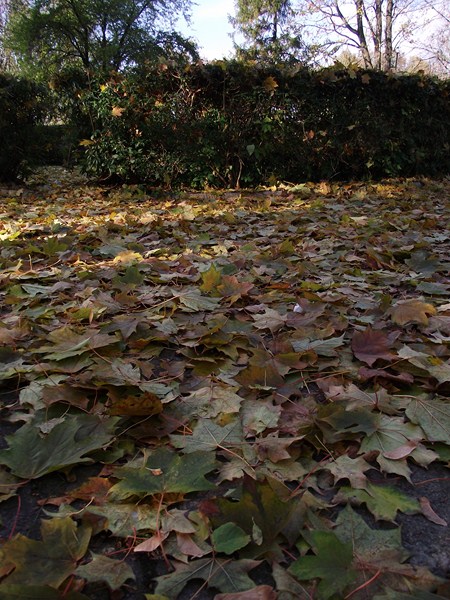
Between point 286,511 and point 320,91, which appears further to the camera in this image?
point 320,91

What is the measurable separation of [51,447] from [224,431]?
1.40 feet

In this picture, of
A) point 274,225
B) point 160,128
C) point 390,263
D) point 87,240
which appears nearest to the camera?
point 390,263

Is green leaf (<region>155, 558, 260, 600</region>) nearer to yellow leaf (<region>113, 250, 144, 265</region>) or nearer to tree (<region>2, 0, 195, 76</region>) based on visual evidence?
yellow leaf (<region>113, 250, 144, 265</region>)

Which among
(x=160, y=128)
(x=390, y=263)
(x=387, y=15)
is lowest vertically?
(x=390, y=263)

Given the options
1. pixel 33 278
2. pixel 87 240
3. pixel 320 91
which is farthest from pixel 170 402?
pixel 320 91

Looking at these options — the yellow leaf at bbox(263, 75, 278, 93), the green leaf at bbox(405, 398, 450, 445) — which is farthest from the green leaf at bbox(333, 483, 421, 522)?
the yellow leaf at bbox(263, 75, 278, 93)

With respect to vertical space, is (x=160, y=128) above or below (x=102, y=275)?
above

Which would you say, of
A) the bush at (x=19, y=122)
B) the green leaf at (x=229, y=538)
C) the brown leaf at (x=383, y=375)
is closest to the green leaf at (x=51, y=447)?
the green leaf at (x=229, y=538)

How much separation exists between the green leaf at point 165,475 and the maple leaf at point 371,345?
2.44 ft

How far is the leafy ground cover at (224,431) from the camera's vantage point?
2.68ft

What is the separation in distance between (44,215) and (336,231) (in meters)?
2.85

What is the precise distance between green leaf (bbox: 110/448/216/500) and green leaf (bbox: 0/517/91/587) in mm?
121

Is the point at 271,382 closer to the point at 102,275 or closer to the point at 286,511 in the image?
the point at 286,511

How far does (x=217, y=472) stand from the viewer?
108 centimetres
